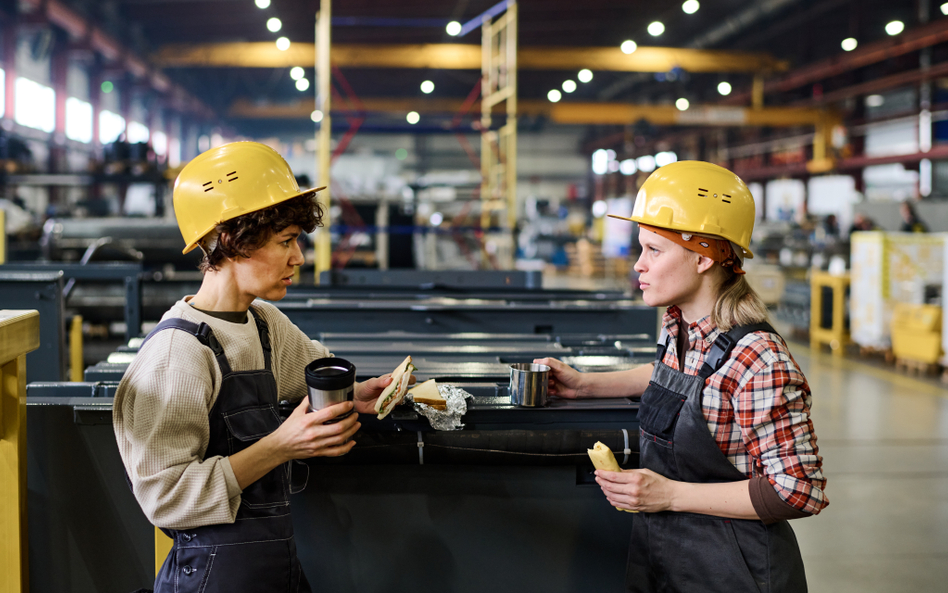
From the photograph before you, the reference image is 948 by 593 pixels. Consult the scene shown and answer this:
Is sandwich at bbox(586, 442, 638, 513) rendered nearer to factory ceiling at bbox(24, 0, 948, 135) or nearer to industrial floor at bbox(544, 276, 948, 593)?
industrial floor at bbox(544, 276, 948, 593)

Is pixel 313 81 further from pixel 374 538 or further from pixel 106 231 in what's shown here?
pixel 374 538

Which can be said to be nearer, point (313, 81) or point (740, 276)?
point (740, 276)

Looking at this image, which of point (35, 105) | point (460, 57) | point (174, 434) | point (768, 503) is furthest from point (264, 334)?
point (460, 57)

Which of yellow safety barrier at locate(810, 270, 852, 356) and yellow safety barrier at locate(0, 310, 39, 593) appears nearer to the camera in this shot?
yellow safety barrier at locate(0, 310, 39, 593)

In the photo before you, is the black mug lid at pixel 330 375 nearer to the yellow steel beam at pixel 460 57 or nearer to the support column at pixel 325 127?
the support column at pixel 325 127

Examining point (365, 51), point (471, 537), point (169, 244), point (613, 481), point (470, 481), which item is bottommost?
point (471, 537)

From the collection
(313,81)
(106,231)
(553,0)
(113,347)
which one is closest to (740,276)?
(113,347)

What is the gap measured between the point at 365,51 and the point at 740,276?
538 inches

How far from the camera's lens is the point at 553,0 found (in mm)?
12633

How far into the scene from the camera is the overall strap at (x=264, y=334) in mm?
1470

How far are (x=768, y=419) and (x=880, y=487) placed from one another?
3456 millimetres

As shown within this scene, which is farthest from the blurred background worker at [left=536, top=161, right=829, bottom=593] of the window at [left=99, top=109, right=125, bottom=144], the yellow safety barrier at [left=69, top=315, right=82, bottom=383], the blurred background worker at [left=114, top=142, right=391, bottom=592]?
the window at [left=99, top=109, right=125, bottom=144]

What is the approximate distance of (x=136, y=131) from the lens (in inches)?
652

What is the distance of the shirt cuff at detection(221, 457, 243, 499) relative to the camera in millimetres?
1267
